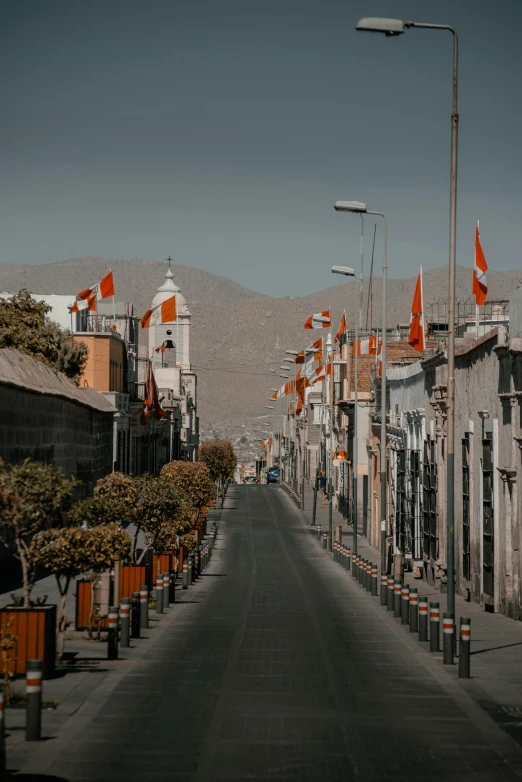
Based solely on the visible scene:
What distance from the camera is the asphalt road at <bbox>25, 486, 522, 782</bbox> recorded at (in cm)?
1214

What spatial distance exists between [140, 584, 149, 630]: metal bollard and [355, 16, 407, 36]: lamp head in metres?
11.3

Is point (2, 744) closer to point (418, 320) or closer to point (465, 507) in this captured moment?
point (465, 507)

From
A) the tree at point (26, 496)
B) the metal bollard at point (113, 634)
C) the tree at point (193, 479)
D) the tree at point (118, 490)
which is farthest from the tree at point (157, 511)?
the tree at point (193, 479)

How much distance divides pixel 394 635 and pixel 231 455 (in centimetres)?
9488

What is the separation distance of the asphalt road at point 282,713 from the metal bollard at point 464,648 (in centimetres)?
28

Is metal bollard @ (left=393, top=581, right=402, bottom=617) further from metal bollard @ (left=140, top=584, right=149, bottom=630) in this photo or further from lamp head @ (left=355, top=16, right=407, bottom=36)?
lamp head @ (left=355, top=16, right=407, bottom=36)

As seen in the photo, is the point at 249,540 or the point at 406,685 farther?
the point at 249,540

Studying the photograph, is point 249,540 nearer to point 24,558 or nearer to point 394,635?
point 394,635

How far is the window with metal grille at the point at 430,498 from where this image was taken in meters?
38.0

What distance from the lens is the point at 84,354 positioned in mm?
70625

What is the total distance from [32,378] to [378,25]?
Answer: 22.2m

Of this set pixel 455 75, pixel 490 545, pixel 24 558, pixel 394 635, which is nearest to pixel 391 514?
pixel 490 545

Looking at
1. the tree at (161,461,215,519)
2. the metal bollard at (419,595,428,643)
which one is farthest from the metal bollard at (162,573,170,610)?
the tree at (161,461,215,519)

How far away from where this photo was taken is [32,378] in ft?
128
